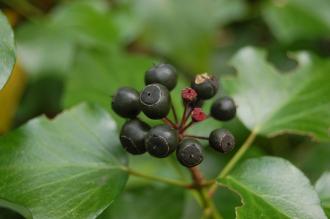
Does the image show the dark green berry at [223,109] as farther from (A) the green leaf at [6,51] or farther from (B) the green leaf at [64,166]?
(A) the green leaf at [6,51]

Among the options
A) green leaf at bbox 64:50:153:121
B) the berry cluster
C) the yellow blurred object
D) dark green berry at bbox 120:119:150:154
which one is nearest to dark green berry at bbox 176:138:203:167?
the berry cluster

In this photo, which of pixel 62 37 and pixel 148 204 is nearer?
pixel 148 204

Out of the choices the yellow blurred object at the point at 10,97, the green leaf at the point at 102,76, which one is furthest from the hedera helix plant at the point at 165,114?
the yellow blurred object at the point at 10,97

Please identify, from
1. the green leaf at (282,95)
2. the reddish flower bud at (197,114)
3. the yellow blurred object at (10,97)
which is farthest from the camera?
the yellow blurred object at (10,97)

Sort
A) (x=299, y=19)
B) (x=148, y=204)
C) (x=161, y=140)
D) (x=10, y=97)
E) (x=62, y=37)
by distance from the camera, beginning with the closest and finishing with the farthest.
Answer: (x=161, y=140) → (x=148, y=204) → (x=10, y=97) → (x=62, y=37) → (x=299, y=19)

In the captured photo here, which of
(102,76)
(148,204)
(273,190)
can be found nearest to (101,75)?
(102,76)

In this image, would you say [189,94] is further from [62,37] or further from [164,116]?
[62,37]

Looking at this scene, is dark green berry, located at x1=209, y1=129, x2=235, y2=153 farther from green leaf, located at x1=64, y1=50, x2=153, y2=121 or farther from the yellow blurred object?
the yellow blurred object
